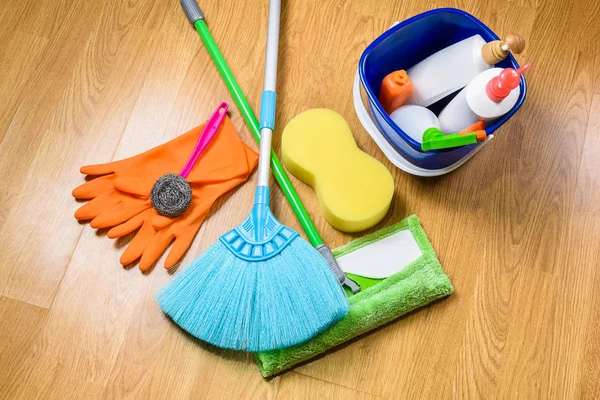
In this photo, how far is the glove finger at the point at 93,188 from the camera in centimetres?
97

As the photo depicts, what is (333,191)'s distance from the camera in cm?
95

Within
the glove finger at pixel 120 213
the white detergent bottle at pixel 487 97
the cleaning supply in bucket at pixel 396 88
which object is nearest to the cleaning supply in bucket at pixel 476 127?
the white detergent bottle at pixel 487 97

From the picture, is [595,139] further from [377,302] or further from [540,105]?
[377,302]

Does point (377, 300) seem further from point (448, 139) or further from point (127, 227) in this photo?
point (127, 227)

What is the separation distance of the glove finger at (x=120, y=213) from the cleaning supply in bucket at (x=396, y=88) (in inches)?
16.4

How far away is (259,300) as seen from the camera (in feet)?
2.82

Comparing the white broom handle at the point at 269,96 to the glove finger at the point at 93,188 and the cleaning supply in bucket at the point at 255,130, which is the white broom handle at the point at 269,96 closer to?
the cleaning supply in bucket at the point at 255,130

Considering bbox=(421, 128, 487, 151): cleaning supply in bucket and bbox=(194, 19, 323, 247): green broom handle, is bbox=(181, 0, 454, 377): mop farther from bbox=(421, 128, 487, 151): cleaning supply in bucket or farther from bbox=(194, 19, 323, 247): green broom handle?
bbox=(421, 128, 487, 151): cleaning supply in bucket

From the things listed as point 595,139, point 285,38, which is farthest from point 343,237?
point 595,139

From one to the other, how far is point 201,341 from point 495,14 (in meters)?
0.77

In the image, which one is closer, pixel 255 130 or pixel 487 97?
pixel 487 97

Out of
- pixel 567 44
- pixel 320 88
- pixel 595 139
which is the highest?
pixel 320 88

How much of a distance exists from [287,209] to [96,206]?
1.00ft

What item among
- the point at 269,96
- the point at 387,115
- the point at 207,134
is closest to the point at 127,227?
the point at 207,134
